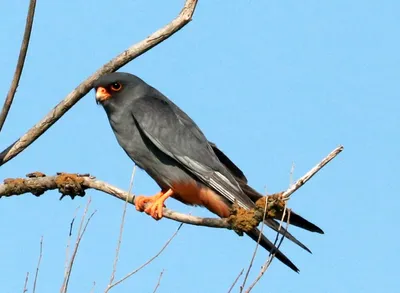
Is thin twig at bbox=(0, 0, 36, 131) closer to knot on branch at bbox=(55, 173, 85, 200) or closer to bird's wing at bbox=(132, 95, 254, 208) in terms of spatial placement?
knot on branch at bbox=(55, 173, 85, 200)

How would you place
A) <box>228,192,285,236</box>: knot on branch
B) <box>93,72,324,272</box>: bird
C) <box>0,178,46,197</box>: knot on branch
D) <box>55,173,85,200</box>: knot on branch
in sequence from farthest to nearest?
<box>93,72,324,272</box>: bird < <box>0,178,46,197</box>: knot on branch < <box>55,173,85,200</box>: knot on branch < <box>228,192,285,236</box>: knot on branch

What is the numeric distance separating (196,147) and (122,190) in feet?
5.05

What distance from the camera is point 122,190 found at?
5102mm

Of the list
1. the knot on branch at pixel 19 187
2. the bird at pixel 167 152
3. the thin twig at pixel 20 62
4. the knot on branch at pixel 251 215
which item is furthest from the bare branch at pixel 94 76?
the knot on branch at pixel 251 215

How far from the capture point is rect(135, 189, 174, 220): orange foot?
5980 millimetres

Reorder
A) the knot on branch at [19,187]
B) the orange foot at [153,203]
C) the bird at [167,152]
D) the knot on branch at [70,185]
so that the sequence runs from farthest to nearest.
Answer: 1. the bird at [167,152]
2. the orange foot at [153,203]
3. the knot on branch at [19,187]
4. the knot on branch at [70,185]

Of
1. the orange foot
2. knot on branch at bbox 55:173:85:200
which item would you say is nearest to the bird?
the orange foot

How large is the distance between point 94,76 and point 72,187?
0.79 meters

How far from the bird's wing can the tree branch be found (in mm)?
878

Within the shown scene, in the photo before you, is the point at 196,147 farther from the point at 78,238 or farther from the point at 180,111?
the point at 78,238

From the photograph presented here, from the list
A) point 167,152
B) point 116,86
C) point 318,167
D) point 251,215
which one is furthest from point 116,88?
point 318,167

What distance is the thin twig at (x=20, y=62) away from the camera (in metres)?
5.27

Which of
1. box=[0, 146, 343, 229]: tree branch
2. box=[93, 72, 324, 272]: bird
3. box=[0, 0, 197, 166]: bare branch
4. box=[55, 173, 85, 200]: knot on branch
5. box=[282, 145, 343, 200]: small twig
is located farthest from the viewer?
box=[93, 72, 324, 272]: bird

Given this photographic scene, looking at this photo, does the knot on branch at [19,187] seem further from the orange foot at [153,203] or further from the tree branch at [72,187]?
the orange foot at [153,203]
